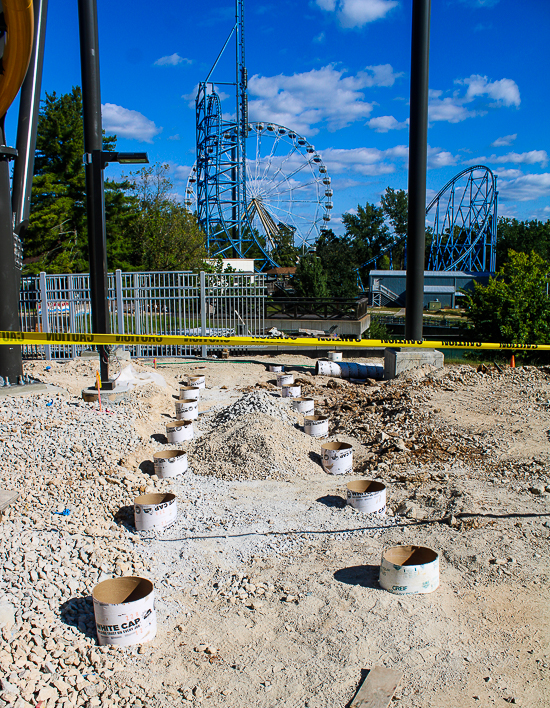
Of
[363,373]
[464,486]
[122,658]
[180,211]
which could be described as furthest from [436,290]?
[122,658]

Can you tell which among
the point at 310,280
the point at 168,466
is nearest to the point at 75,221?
the point at 310,280

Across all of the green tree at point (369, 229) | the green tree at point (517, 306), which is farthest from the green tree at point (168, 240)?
the green tree at point (369, 229)

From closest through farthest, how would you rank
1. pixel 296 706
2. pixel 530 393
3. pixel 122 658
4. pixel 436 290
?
pixel 296 706, pixel 122 658, pixel 530 393, pixel 436 290

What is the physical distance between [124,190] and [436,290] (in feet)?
108

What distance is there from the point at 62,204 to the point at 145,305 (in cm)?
1689

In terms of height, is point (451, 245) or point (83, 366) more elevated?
point (451, 245)

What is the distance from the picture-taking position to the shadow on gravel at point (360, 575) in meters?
4.21

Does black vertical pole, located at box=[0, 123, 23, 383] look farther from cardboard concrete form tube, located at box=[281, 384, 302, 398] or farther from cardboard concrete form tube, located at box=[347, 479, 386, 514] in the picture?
cardboard concrete form tube, located at box=[347, 479, 386, 514]

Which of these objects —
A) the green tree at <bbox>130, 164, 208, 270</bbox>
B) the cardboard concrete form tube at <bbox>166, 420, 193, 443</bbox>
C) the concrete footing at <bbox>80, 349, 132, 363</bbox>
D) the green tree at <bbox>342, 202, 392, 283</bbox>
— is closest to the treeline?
the green tree at <bbox>130, 164, 208, 270</bbox>

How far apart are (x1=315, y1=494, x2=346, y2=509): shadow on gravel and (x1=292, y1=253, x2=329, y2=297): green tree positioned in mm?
23936

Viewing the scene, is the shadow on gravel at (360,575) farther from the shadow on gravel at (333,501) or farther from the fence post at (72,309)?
the fence post at (72,309)

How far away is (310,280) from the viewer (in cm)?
3025

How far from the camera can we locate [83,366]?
12.3m

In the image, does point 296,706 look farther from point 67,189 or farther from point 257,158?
point 257,158
